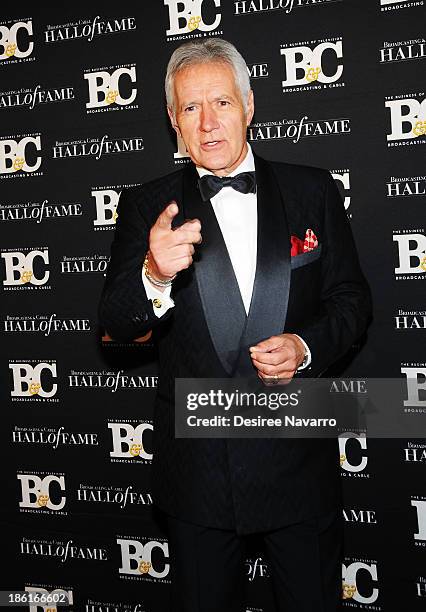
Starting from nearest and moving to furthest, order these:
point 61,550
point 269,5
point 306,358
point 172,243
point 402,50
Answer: point 172,243
point 306,358
point 402,50
point 269,5
point 61,550

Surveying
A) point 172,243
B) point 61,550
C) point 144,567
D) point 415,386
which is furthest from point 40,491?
point 172,243

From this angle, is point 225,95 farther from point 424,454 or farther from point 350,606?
point 350,606

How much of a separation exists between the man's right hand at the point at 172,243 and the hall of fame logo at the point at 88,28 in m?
1.42

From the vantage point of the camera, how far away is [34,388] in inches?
110

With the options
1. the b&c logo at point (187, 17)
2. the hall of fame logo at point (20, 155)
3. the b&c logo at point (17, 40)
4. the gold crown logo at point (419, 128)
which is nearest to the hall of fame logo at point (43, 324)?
the hall of fame logo at point (20, 155)

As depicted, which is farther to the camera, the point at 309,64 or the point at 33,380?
the point at 33,380

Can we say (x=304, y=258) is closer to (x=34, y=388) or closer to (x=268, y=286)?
(x=268, y=286)

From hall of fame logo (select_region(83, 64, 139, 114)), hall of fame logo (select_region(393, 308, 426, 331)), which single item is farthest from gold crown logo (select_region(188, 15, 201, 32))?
hall of fame logo (select_region(393, 308, 426, 331))

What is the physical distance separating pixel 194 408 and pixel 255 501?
270mm

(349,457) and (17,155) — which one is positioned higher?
(17,155)

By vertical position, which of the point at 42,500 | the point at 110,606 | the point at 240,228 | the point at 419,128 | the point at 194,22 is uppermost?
the point at 194,22

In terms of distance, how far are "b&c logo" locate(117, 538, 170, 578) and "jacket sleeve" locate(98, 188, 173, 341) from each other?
4.23 ft

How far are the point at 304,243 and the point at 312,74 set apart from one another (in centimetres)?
88

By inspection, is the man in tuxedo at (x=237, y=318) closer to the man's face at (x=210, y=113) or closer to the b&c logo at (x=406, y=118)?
the man's face at (x=210, y=113)
